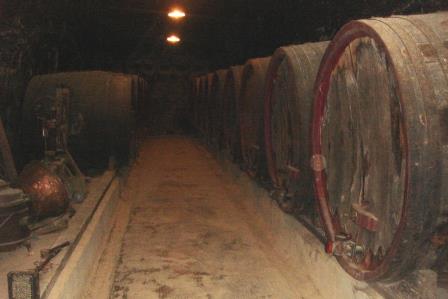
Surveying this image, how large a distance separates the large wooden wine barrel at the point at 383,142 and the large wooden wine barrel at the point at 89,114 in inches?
122

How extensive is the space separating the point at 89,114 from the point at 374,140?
12.2 feet

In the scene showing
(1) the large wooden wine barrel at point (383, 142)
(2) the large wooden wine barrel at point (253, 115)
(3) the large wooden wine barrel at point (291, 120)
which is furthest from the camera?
(2) the large wooden wine barrel at point (253, 115)

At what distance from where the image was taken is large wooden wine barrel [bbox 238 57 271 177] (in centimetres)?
439

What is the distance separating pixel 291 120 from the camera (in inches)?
139

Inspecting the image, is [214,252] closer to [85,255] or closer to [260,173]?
[260,173]

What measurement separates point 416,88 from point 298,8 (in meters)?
4.41

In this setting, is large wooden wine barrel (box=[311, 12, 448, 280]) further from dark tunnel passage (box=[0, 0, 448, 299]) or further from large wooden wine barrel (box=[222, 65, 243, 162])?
large wooden wine barrel (box=[222, 65, 243, 162])

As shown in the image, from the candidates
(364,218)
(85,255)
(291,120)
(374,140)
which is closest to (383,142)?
(374,140)

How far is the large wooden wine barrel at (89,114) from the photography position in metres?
5.27

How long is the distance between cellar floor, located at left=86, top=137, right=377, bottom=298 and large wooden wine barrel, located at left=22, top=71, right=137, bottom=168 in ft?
2.45

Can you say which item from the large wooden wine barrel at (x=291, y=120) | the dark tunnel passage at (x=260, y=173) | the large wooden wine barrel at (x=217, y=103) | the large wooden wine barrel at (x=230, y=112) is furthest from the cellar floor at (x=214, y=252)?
the large wooden wine barrel at (x=217, y=103)

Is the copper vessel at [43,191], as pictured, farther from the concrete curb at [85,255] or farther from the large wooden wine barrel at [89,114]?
the large wooden wine barrel at [89,114]

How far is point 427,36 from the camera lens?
1.90 m

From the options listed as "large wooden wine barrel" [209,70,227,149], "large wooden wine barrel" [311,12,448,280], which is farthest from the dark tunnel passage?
"large wooden wine barrel" [209,70,227,149]
